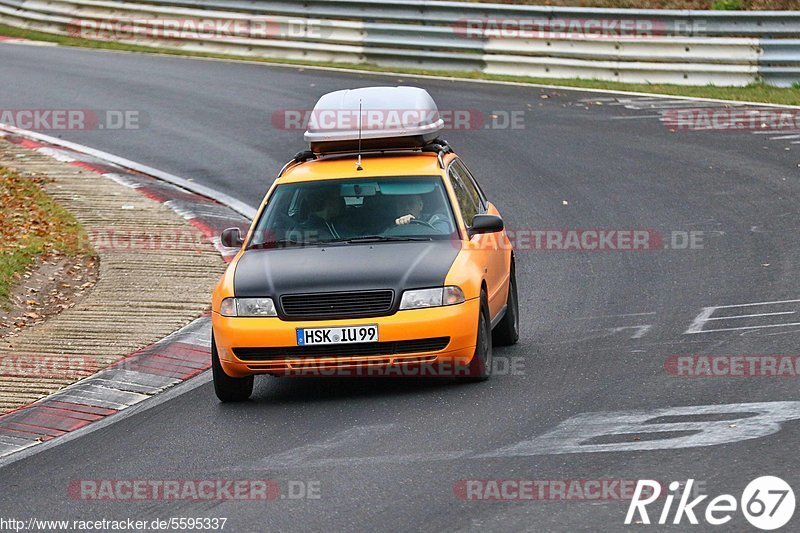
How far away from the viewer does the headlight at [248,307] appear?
32.0ft

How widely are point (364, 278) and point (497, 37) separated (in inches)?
Result: 645

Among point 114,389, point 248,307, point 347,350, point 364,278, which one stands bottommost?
point 114,389

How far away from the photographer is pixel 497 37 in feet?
83.5

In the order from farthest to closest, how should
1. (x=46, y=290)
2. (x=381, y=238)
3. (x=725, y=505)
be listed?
(x=46, y=290), (x=381, y=238), (x=725, y=505)

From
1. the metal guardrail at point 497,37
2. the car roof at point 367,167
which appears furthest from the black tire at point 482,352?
the metal guardrail at point 497,37

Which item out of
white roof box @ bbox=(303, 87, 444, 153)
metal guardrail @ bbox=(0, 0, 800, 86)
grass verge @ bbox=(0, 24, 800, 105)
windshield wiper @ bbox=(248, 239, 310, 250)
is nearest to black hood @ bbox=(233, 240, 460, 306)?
windshield wiper @ bbox=(248, 239, 310, 250)

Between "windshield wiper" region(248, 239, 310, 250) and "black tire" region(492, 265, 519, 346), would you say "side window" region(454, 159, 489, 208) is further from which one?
"windshield wiper" region(248, 239, 310, 250)

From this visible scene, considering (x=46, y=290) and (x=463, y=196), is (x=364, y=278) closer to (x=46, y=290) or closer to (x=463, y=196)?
(x=463, y=196)

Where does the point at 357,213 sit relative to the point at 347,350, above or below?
above

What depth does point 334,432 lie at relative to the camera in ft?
29.4

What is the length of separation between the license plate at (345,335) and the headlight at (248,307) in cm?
36

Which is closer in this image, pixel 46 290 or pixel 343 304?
pixel 343 304

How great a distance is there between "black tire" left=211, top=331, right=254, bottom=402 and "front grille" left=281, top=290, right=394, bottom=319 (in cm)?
66

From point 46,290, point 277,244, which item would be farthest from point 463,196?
point 46,290
